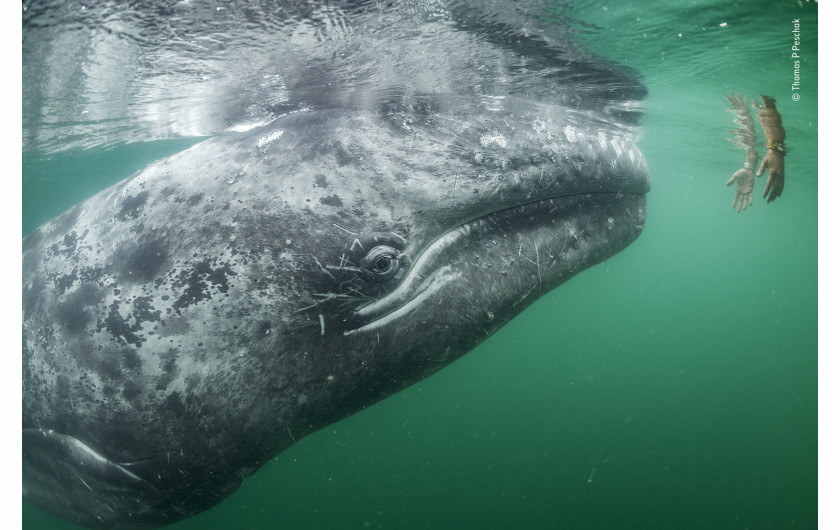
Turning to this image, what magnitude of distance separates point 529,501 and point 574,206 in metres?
27.6

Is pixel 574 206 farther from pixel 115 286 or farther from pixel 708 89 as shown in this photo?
pixel 708 89

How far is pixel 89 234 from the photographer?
3.13 m

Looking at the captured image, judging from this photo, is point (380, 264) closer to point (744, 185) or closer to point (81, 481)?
point (81, 481)

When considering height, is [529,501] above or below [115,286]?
below

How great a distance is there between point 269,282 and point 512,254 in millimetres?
1863

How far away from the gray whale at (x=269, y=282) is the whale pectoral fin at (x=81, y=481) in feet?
0.04

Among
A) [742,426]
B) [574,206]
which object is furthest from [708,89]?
[742,426]

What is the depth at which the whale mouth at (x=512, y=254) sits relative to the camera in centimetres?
318

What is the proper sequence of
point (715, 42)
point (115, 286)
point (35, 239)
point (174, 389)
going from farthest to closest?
point (715, 42) < point (35, 239) < point (115, 286) < point (174, 389)

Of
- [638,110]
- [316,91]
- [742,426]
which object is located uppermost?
[316,91]

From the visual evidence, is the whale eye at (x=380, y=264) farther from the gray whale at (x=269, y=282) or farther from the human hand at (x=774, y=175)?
the human hand at (x=774, y=175)

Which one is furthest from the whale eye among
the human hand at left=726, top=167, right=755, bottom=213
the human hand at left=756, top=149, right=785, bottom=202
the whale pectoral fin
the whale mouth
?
the human hand at left=726, top=167, right=755, bottom=213

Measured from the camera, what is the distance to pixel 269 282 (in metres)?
2.78

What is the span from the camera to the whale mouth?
3177mm
